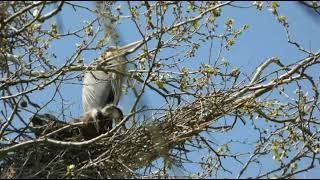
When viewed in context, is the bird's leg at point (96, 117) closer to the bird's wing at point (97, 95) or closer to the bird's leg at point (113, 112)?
the bird's leg at point (113, 112)

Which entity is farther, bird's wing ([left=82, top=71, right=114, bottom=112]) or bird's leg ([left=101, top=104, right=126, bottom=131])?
bird's wing ([left=82, top=71, right=114, bottom=112])

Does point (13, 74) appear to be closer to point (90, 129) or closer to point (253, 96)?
point (90, 129)

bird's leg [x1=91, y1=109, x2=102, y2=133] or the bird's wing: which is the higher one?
the bird's wing

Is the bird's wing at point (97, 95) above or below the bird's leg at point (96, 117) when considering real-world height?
above

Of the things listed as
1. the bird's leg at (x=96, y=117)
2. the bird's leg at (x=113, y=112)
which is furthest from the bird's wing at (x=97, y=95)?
the bird's leg at (x=113, y=112)

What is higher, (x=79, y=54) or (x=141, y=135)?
(x=79, y=54)

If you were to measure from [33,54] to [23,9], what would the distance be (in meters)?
1.30

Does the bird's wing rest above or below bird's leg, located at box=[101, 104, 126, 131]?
above

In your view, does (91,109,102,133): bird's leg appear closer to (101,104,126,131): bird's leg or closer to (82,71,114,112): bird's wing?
(101,104,126,131): bird's leg

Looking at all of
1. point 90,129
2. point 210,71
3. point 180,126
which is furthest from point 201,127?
point 90,129

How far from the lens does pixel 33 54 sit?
256 inches

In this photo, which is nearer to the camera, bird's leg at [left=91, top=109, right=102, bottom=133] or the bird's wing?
bird's leg at [left=91, top=109, right=102, bottom=133]

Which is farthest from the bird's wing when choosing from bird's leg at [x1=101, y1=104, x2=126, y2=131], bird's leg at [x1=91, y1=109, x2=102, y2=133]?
bird's leg at [x1=101, y1=104, x2=126, y2=131]

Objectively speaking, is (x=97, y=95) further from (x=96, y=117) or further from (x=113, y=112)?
(x=113, y=112)
